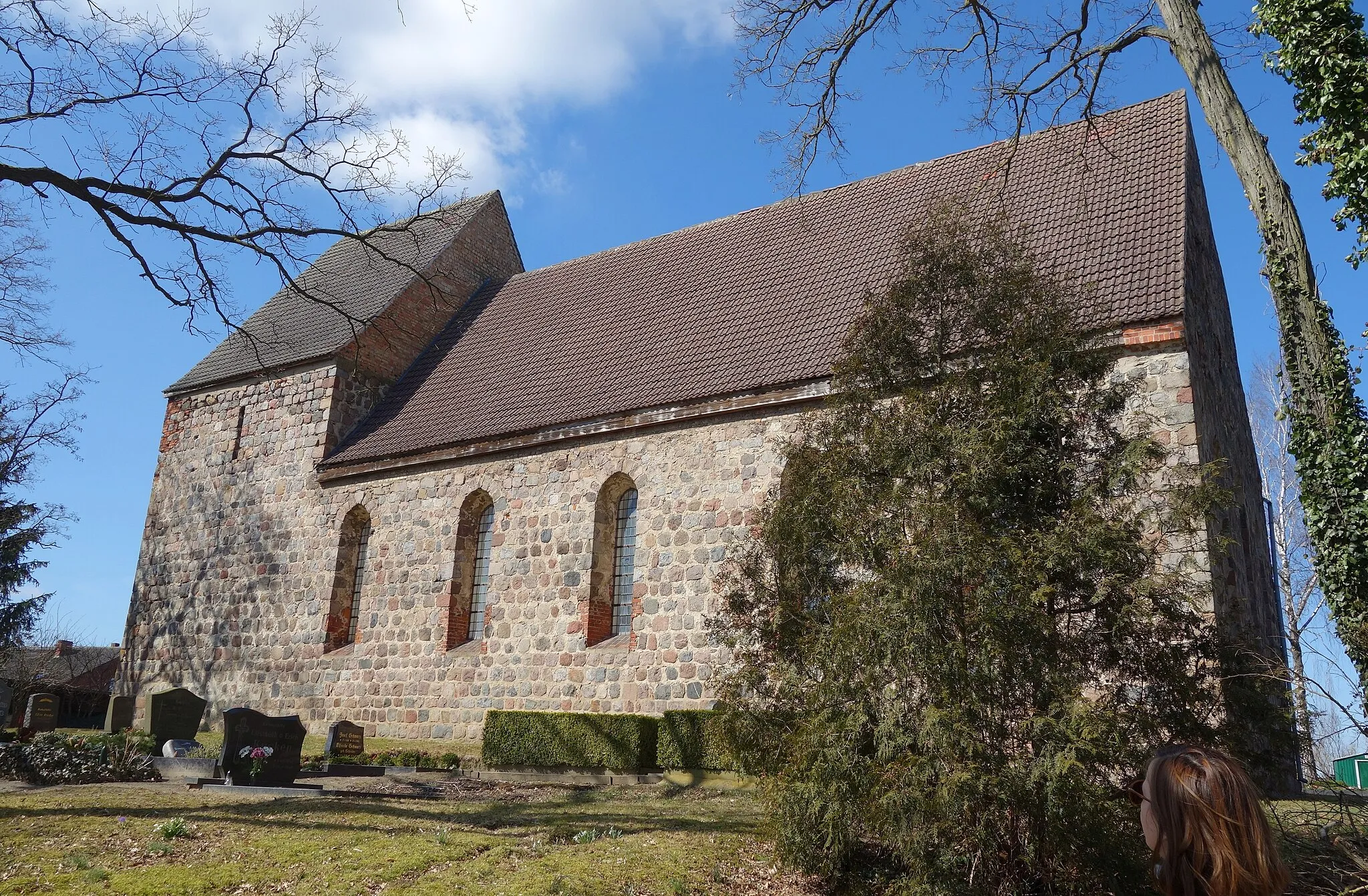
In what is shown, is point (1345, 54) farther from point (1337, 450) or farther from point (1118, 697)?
point (1118, 697)

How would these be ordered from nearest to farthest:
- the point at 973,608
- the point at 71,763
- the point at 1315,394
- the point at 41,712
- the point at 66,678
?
the point at 973,608 → the point at 1315,394 → the point at 71,763 → the point at 41,712 → the point at 66,678

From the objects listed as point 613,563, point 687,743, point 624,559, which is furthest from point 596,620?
point 687,743

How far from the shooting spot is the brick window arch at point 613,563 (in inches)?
585

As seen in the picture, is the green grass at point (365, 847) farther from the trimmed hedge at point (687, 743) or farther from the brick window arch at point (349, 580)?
the brick window arch at point (349, 580)

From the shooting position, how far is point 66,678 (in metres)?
37.6

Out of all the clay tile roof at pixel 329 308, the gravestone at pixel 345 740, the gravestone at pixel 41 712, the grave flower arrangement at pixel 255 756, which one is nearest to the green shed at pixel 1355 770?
the gravestone at pixel 345 740

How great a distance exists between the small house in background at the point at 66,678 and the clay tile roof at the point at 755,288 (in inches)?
354

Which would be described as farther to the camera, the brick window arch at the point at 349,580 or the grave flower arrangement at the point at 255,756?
the brick window arch at the point at 349,580

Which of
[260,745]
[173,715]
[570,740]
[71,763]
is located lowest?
[71,763]

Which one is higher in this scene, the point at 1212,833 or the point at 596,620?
the point at 596,620

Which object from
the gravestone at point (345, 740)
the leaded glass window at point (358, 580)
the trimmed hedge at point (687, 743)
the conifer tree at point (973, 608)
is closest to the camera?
the conifer tree at point (973, 608)

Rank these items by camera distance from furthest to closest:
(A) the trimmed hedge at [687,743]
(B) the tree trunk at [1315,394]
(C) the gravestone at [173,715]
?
(C) the gravestone at [173,715] → (A) the trimmed hedge at [687,743] → (B) the tree trunk at [1315,394]

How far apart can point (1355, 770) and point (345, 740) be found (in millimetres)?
17811

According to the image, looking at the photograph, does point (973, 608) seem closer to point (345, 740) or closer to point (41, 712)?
point (345, 740)
